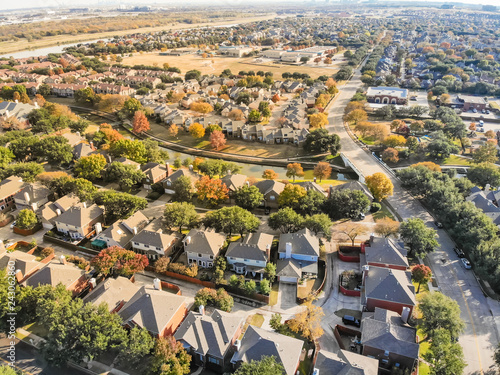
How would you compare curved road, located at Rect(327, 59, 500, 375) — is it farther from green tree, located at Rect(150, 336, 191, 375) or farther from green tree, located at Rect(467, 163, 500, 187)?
green tree, located at Rect(150, 336, 191, 375)

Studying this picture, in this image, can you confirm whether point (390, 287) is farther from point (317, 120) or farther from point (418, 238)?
point (317, 120)

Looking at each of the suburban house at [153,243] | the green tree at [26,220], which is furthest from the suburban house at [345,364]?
→ the green tree at [26,220]

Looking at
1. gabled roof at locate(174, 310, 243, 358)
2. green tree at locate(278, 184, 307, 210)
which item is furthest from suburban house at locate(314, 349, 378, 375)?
green tree at locate(278, 184, 307, 210)

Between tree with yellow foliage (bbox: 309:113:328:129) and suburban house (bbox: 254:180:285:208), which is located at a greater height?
tree with yellow foliage (bbox: 309:113:328:129)

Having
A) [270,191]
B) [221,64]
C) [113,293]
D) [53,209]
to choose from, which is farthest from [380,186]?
[221,64]

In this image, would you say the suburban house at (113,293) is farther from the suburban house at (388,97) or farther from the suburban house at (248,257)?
the suburban house at (388,97)

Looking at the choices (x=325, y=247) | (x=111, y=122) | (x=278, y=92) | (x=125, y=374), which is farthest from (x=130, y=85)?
(x=125, y=374)

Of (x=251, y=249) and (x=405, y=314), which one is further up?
(x=251, y=249)
